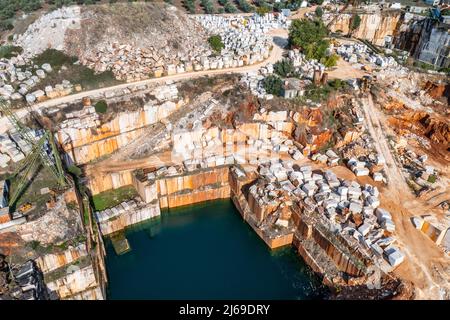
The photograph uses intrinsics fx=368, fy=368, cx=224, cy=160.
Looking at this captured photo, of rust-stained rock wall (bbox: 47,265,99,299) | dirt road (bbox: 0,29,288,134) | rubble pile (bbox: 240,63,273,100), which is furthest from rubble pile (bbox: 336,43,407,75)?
rust-stained rock wall (bbox: 47,265,99,299)

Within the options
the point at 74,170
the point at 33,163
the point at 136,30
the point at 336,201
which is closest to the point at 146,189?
the point at 74,170

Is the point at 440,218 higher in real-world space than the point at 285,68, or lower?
lower

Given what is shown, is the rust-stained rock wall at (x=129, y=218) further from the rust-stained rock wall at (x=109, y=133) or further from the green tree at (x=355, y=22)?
the green tree at (x=355, y=22)

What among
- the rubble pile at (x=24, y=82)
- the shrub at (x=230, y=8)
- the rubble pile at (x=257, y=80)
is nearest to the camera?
the rubble pile at (x=24, y=82)

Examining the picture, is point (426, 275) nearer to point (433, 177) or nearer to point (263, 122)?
point (433, 177)

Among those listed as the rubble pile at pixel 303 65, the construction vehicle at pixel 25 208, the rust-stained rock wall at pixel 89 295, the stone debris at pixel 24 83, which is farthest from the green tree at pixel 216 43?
the rust-stained rock wall at pixel 89 295

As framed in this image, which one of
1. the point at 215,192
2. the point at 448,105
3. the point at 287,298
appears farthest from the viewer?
the point at 448,105

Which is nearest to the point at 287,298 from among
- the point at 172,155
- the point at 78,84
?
the point at 172,155
